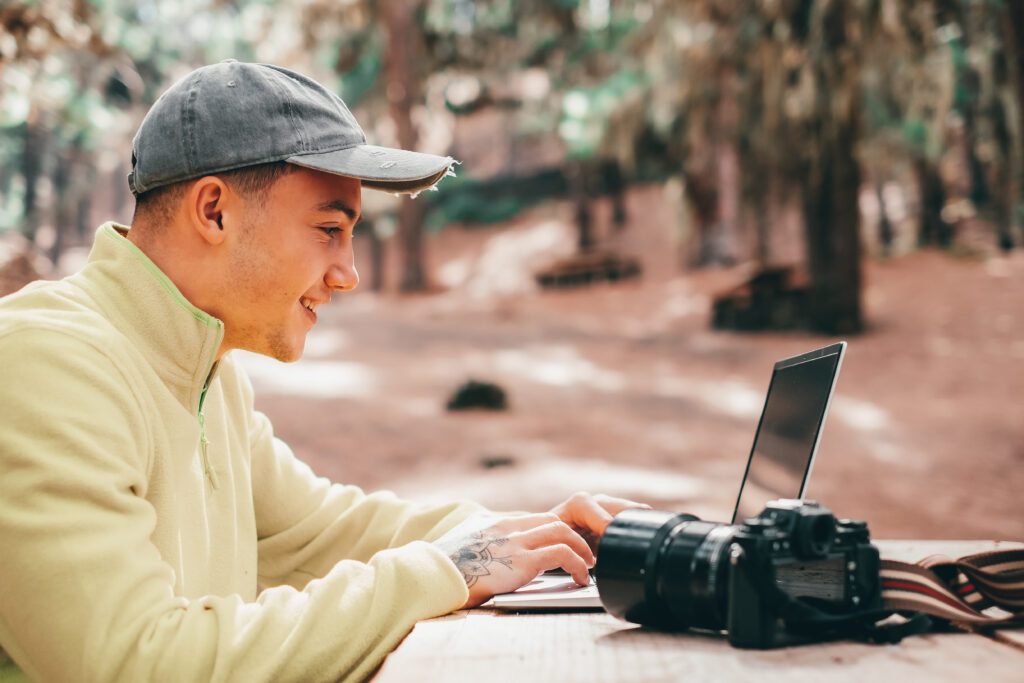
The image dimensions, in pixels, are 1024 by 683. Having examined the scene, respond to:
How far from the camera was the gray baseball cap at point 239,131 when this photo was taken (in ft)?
5.48

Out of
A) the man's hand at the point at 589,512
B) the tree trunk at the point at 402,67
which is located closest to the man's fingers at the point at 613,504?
the man's hand at the point at 589,512

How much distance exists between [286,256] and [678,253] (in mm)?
24591

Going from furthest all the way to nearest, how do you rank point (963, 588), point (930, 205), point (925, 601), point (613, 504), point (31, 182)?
1. point (31, 182)
2. point (930, 205)
3. point (613, 504)
4. point (963, 588)
5. point (925, 601)

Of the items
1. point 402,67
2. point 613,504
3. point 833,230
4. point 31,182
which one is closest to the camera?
point 613,504

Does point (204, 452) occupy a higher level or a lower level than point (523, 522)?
higher

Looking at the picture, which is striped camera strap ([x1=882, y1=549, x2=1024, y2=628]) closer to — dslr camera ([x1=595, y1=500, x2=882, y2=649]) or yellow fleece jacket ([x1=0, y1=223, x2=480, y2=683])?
dslr camera ([x1=595, y1=500, x2=882, y2=649])

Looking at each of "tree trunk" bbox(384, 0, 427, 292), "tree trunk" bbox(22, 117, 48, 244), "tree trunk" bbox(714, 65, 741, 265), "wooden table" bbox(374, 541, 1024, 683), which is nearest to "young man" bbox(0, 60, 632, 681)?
"wooden table" bbox(374, 541, 1024, 683)

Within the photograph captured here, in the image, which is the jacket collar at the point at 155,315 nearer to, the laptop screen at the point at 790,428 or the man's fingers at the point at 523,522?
the man's fingers at the point at 523,522

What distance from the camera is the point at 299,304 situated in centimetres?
185

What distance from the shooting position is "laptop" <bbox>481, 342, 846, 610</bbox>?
1.61 m

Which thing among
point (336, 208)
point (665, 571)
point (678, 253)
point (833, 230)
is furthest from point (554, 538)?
point (678, 253)

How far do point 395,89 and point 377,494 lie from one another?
61.2ft

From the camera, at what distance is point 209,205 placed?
172cm

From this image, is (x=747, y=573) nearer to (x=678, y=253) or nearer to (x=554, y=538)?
(x=554, y=538)
